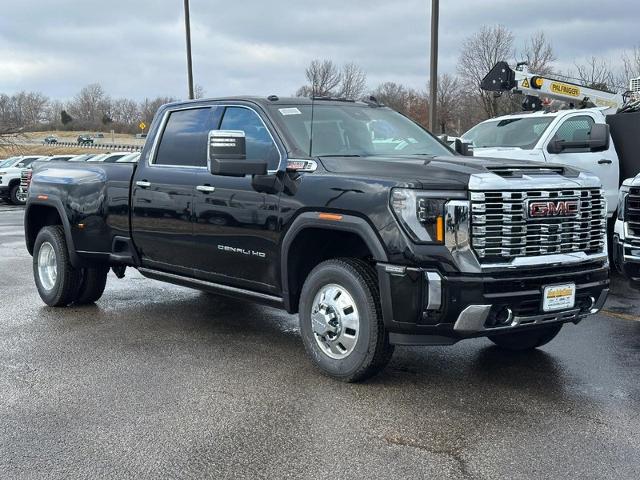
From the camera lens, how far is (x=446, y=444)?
3.92 meters

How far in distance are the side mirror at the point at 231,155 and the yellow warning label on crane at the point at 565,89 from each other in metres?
10.8

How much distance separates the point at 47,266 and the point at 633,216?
5691 millimetres

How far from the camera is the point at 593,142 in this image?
828cm

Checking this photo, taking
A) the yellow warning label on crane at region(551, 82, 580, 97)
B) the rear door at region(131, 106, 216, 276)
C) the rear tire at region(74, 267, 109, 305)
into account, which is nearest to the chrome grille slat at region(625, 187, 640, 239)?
the rear door at region(131, 106, 216, 276)

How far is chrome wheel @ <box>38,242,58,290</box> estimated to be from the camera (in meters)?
7.64

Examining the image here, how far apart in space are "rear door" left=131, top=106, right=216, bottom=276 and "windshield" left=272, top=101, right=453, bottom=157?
90 cm

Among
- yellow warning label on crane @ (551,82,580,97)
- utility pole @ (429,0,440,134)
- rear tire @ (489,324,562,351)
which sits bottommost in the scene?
rear tire @ (489,324,562,351)

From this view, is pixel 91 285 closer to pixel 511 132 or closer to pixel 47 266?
pixel 47 266

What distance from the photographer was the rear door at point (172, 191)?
6094mm

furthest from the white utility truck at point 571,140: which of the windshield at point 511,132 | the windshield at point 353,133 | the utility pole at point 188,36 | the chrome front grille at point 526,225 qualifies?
the utility pole at point 188,36

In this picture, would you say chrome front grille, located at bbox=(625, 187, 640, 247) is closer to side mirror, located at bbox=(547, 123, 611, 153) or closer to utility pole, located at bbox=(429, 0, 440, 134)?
side mirror, located at bbox=(547, 123, 611, 153)

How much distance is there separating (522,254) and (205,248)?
2.54 meters

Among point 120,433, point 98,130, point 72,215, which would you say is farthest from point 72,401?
point 98,130

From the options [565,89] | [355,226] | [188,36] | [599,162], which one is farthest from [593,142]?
[188,36]
